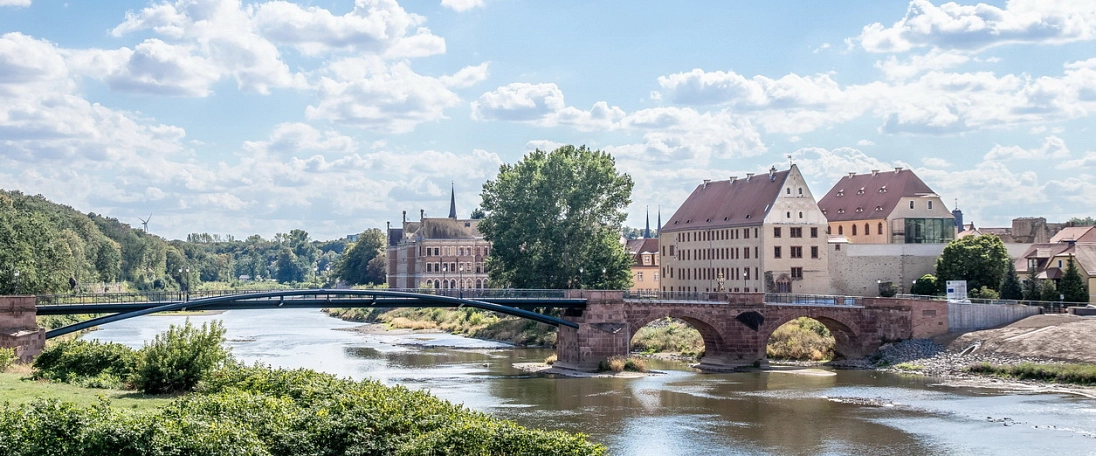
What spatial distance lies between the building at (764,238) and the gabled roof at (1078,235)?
19.0 meters

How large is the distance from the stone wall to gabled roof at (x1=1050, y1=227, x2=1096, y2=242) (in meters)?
18.8

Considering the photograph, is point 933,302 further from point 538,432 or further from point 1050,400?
point 538,432

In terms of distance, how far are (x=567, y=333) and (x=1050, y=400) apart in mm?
28928

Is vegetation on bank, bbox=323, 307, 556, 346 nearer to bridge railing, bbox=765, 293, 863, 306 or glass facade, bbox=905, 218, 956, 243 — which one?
bridge railing, bbox=765, 293, 863, 306

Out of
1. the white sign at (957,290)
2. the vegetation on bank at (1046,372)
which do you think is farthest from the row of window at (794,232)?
the vegetation on bank at (1046,372)

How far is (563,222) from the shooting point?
9356 cm

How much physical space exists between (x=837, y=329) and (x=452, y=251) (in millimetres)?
81928

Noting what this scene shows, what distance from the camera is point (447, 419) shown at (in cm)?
3073

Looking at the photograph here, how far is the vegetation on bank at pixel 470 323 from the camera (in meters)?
99.8

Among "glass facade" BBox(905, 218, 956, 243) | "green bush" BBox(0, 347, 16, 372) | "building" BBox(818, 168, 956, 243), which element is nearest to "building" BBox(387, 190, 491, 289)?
"building" BBox(818, 168, 956, 243)

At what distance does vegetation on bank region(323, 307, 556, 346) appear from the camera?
327 ft

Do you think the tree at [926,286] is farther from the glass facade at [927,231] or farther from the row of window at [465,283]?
the row of window at [465,283]

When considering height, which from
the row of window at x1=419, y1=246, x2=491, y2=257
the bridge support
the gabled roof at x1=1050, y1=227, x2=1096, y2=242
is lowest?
the bridge support

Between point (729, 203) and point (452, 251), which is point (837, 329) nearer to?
point (729, 203)
